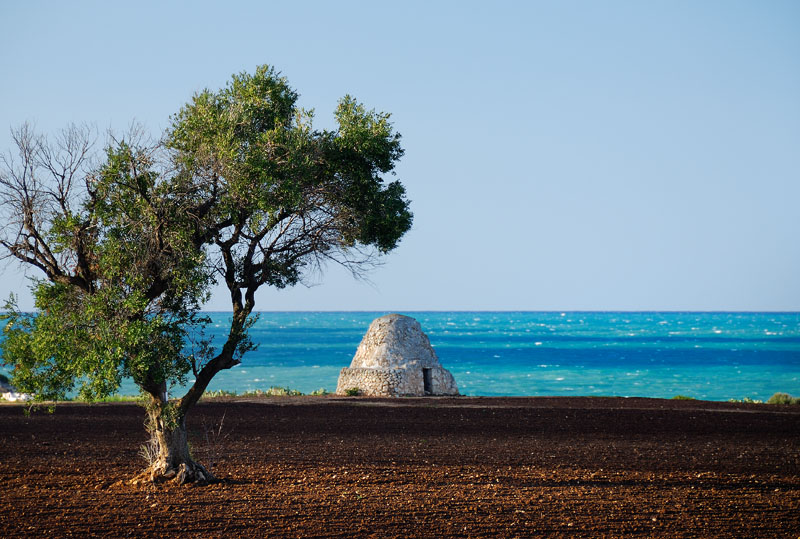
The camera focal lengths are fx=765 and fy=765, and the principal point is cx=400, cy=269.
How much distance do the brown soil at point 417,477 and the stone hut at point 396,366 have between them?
607cm

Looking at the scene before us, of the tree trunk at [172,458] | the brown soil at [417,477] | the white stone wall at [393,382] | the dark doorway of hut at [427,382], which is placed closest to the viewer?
the brown soil at [417,477]

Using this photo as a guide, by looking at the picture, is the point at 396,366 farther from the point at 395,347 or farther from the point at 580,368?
the point at 580,368

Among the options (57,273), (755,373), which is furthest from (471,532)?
(755,373)

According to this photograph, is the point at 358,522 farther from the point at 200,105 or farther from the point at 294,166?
the point at 200,105

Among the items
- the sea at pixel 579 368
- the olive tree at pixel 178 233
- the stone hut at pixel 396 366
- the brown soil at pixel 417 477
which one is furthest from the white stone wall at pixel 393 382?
the olive tree at pixel 178 233

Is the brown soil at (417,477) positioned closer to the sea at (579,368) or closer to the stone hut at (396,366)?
the stone hut at (396,366)

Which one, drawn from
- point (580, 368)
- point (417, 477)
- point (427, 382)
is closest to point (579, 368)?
point (580, 368)

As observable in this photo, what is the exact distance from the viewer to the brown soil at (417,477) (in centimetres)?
879

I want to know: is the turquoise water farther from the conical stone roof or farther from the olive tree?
the olive tree

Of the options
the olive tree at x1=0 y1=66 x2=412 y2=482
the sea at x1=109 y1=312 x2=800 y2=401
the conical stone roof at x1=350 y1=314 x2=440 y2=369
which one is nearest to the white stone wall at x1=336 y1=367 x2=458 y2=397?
the conical stone roof at x1=350 y1=314 x2=440 y2=369

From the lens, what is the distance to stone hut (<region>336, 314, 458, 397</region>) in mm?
26875

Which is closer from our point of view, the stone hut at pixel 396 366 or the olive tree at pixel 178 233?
the olive tree at pixel 178 233

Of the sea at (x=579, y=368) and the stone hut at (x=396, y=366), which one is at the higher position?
the stone hut at (x=396, y=366)

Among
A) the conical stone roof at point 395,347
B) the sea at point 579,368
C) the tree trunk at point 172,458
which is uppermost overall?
the conical stone roof at point 395,347
